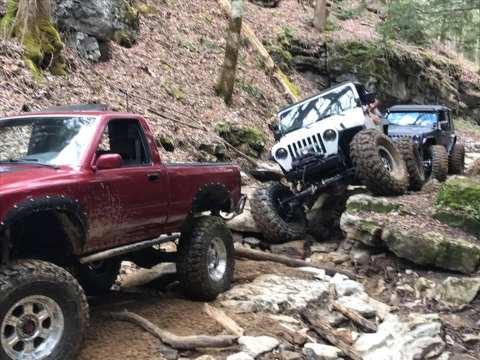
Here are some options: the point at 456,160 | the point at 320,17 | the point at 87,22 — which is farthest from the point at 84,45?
the point at 320,17

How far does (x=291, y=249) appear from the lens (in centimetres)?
1002

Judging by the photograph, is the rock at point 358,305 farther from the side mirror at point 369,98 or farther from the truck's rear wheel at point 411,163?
the side mirror at point 369,98

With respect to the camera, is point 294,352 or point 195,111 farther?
point 195,111

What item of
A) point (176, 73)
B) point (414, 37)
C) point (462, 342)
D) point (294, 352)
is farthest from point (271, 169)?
point (414, 37)

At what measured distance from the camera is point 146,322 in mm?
5508

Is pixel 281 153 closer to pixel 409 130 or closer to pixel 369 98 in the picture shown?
pixel 369 98

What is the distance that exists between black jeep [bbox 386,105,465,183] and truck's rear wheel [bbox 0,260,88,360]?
11.3 metres

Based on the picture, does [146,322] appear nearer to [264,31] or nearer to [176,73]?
[176,73]

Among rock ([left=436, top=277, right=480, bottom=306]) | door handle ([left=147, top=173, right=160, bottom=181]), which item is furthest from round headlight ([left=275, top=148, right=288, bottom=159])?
door handle ([left=147, top=173, right=160, bottom=181])

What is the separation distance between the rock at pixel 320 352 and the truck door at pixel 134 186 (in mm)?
1981

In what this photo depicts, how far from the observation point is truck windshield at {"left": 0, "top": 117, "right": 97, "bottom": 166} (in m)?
5.01

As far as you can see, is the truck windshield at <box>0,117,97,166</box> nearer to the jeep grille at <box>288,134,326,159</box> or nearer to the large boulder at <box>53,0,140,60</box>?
the jeep grille at <box>288,134,326,159</box>

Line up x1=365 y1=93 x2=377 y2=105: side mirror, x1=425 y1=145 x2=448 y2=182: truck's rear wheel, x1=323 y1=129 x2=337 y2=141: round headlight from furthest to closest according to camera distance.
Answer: x1=425 y1=145 x2=448 y2=182: truck's rear wheel
x1=365 y1=93 x2=377 y2=105: side mirror
x1=323 y1=129 x2=337 y2=141: round headlight

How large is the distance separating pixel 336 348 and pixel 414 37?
951 inches
